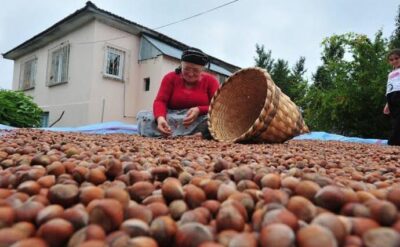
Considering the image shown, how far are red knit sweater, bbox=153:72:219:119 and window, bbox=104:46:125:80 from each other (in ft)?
16.4

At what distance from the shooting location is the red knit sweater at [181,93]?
11.1ft

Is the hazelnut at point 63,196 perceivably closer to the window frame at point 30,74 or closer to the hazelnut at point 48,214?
the hazelnut at point 48,214

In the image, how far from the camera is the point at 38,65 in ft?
32.2

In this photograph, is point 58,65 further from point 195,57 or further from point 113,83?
point 195,57

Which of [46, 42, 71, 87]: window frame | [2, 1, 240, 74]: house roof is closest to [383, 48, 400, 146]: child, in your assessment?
[2, 1, 240, 74]: house roof

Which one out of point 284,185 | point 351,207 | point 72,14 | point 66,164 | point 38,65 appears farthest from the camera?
point 38,65

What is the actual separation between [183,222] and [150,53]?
26.3 feet

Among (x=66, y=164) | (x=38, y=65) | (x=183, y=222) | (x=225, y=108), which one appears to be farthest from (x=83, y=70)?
(x=183, y=222)

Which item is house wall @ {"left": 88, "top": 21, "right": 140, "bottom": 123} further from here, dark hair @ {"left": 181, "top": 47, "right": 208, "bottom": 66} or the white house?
dark hair @ {"left": 181, "top": 47, "right": 208, "bottom": 66}

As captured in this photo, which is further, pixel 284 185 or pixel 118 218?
pixel 284 185

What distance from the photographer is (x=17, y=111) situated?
17.7 feet

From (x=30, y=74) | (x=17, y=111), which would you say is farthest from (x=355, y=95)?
(x=30, y=74)

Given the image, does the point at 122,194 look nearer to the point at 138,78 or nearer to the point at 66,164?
the point at 66,164

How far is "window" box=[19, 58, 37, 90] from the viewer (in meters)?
10.2
